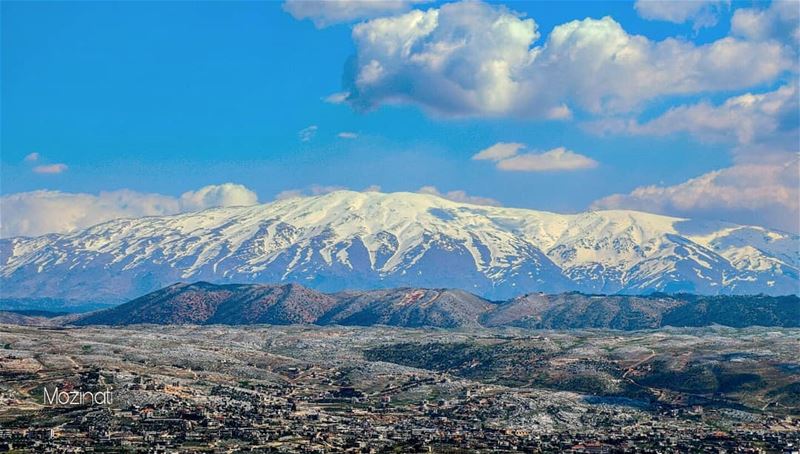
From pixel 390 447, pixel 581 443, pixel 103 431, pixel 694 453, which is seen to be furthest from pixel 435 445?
pixel 103 431

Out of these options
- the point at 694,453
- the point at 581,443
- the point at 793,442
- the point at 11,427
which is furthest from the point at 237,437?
the point at 793,442

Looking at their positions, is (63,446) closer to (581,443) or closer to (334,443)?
(334,443)

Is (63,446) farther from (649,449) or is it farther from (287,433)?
(649,449)

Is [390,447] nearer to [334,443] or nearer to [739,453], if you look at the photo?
[334,443]

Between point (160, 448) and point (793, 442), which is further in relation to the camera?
point (793, 442)

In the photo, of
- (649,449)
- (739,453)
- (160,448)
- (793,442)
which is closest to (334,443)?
(160,448)

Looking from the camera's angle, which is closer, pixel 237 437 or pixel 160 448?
pixel 160 448

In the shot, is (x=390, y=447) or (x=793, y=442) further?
(x=793, y=442)
